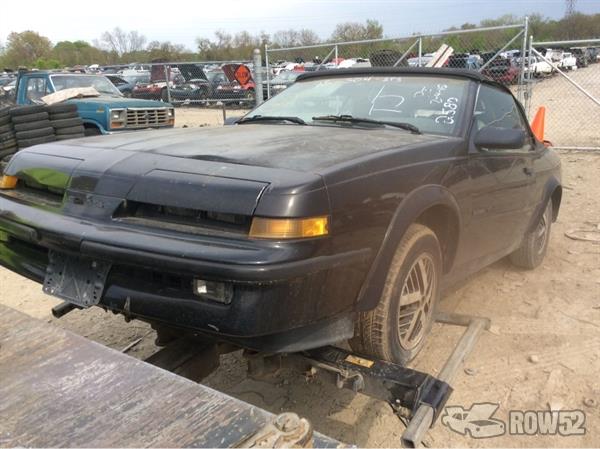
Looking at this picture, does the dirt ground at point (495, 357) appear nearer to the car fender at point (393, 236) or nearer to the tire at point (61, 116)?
the car fender at point (393, 236)

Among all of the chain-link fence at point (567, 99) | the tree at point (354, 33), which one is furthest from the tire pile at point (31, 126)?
the tree at point (354, 33)

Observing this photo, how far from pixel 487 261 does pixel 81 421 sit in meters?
2.92

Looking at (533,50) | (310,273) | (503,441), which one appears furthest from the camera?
(533,50)

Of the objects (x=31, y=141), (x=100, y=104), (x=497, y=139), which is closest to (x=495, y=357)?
(x=497, y=139)

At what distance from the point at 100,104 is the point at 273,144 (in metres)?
7.85

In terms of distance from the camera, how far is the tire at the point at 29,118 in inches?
326

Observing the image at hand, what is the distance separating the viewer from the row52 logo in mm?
2617

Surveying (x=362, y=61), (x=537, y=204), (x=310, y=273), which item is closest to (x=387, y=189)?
(x=310, y=273)

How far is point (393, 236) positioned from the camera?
2.47 m

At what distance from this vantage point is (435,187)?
9.20ft

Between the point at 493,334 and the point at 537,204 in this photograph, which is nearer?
the point at 493,334

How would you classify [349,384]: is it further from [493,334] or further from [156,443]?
[493,334]

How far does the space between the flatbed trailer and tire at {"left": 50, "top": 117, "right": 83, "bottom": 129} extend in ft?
24.9

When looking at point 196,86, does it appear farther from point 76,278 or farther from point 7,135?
point 76,278
